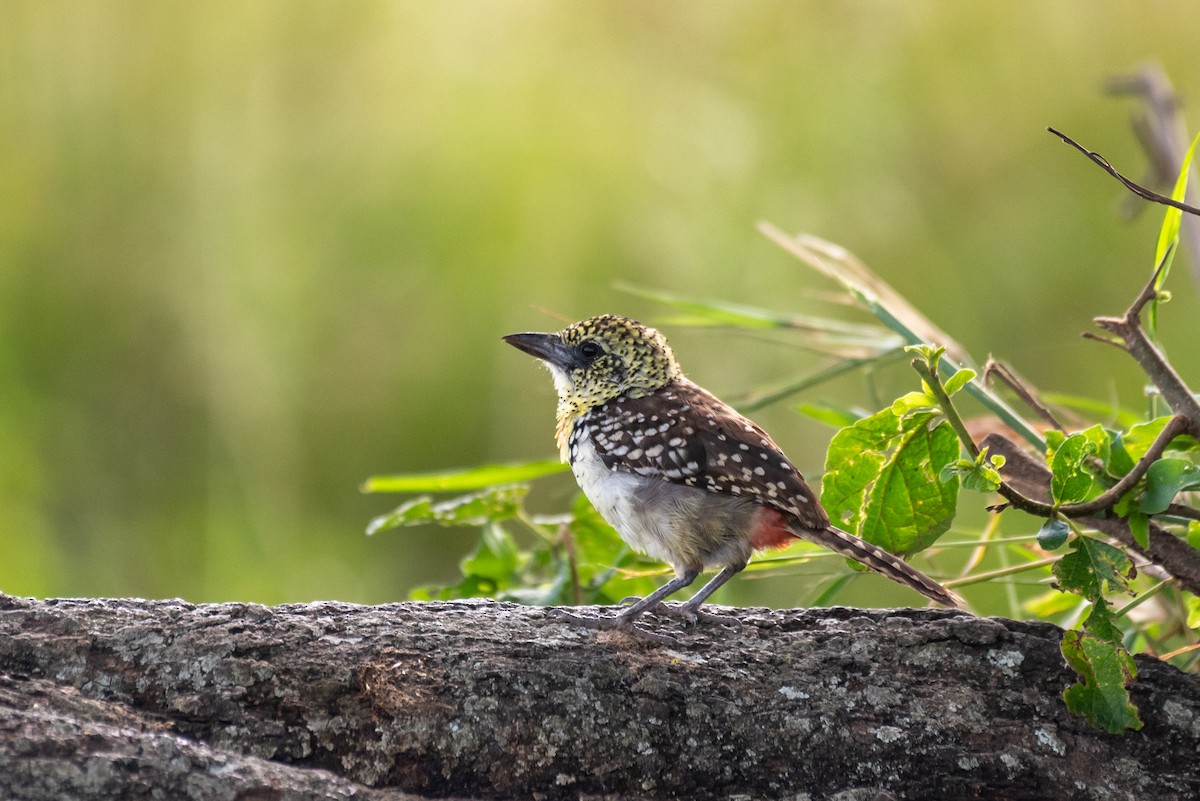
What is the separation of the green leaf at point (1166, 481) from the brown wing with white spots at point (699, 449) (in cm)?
79

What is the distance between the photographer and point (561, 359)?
3863mm

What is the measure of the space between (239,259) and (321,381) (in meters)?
0.90

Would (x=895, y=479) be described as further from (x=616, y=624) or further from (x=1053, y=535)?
(x=616, y=624)

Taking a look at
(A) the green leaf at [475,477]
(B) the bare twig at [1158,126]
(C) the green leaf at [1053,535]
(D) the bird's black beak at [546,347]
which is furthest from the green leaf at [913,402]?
(B) the bare twig at [1158,126]

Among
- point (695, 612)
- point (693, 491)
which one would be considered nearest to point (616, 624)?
point (695, 612)

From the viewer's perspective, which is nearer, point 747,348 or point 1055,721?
point 1055,721

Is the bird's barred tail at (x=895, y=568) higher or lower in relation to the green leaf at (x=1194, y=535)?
lower

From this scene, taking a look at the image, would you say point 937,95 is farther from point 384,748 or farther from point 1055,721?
point 384,748

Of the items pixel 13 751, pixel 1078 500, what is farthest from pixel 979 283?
pixel 13 751

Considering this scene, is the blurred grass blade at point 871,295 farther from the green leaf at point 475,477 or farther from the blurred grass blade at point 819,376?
the green leaf at point 475,477

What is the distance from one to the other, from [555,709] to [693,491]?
3.32ft

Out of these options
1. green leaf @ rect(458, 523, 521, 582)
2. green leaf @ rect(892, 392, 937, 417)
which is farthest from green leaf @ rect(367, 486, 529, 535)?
green leaf @ rect(892, 392, 937, 417)

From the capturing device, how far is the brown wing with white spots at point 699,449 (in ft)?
10.1

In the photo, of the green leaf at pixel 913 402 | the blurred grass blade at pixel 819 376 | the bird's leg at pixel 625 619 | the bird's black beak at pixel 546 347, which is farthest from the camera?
the bird's black beak at pixel 546 347
